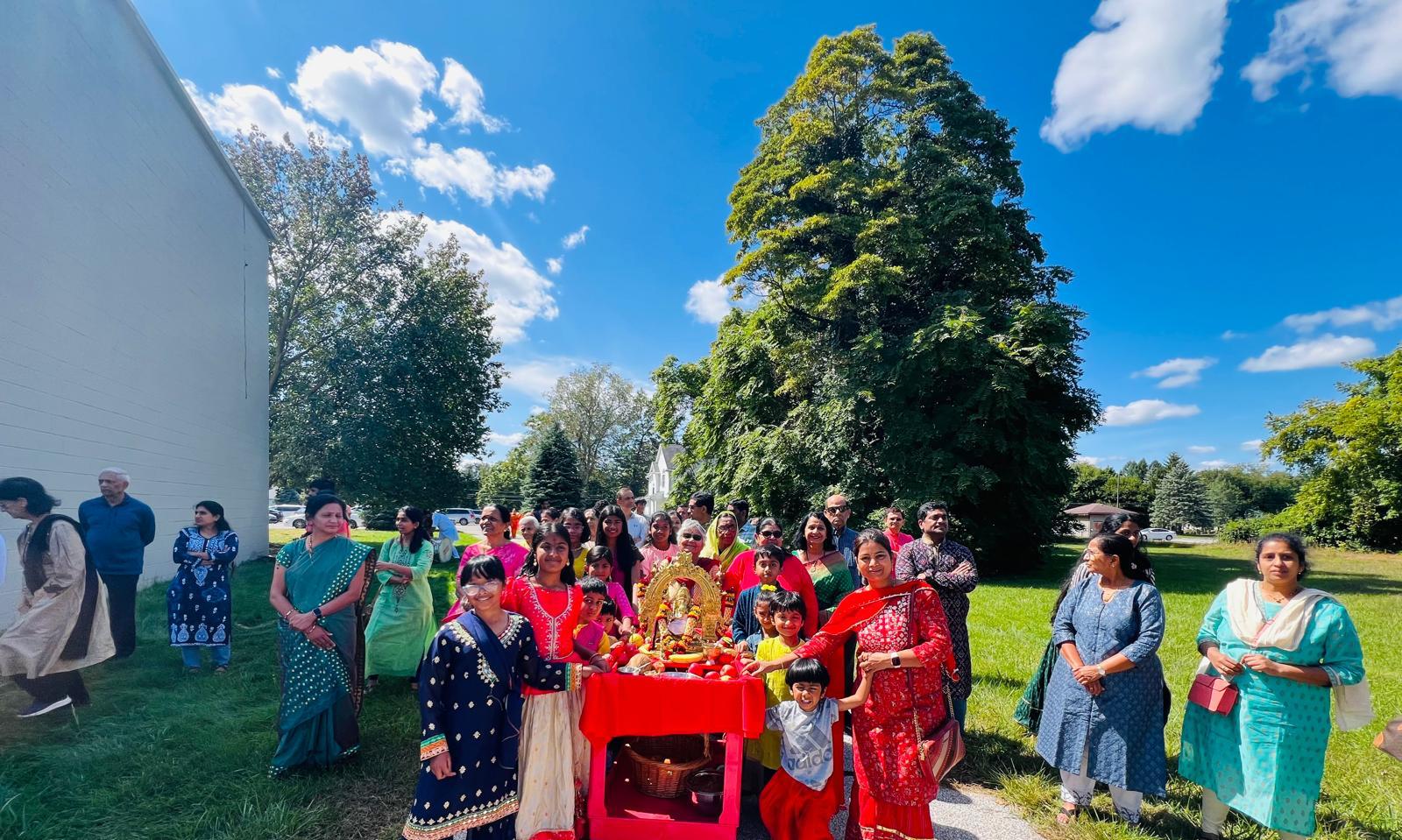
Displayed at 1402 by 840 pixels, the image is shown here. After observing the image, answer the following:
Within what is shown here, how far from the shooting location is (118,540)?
5.80 meters

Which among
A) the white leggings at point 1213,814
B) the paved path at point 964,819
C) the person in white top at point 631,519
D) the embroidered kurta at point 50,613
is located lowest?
the paved path at point 964,819

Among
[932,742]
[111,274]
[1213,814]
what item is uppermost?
[111,274]

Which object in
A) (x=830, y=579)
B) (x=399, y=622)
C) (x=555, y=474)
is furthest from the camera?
(x=555, y=474)

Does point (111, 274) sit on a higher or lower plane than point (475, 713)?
higher

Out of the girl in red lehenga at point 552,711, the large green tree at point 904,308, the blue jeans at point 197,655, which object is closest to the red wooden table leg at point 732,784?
the girl in red lehenga at point 552,711

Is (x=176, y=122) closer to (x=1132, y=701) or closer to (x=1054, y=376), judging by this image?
(x=1132, y=701)

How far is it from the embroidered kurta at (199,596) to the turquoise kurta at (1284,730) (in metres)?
8.52

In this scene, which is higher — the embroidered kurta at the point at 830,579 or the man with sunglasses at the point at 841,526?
the man with sunglasses at the point at 841,526

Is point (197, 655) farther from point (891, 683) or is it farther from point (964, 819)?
point (964, 819)

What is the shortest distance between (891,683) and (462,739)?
222cm

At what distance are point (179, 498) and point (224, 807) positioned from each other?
9.15m

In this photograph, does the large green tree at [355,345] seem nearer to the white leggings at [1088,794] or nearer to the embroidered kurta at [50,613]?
the embroidered kurta at [50,613]

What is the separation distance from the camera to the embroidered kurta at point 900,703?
3168 mm

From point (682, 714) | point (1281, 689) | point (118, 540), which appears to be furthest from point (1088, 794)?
point (118, 540)
